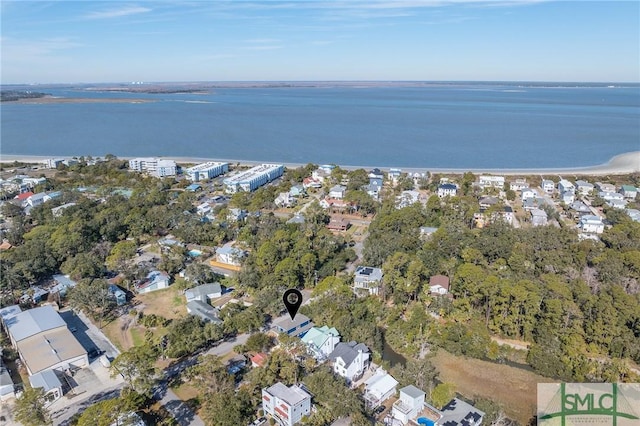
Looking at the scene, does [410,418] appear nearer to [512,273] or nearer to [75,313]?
[512,273]

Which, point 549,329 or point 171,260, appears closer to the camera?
point 549,329

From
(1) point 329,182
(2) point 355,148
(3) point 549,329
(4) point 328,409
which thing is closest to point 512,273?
(3) point 549,329

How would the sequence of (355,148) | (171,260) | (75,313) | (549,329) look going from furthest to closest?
(355,148), (171,260), (75,313), (549,329)

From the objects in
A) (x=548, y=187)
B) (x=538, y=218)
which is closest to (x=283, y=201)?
(x=538, y=218)

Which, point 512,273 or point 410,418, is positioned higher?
point 512,273

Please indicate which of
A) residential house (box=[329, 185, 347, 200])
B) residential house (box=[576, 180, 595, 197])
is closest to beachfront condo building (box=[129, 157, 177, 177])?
residential house (box=[329, 185, 347, 200])

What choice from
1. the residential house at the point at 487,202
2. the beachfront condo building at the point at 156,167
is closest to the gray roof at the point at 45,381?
the residential house at the point at 487,202

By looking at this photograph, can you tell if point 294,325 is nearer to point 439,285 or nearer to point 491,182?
point 439,285
